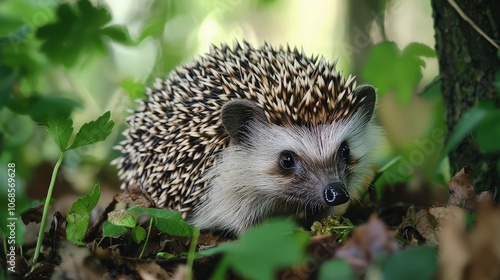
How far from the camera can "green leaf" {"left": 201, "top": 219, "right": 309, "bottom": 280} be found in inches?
68.9

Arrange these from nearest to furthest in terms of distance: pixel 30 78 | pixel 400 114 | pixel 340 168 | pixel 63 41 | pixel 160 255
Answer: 1. pixel 160 255
2. pixel 340 168
3. pixel 63 41
4. pixel 30 78
5. pixel 400 114

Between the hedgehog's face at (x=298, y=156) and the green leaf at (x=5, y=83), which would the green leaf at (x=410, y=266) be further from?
the green leaf at (x=5, y=83)

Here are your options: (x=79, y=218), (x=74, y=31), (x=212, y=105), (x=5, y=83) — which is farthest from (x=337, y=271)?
(x=74, y=31)

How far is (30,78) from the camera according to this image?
5129 mm

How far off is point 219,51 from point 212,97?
1.87 ft

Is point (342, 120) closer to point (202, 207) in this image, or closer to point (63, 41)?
point (202, 207)

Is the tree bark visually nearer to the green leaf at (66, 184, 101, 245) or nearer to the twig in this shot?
the twig

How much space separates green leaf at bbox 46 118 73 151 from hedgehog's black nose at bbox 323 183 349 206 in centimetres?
144

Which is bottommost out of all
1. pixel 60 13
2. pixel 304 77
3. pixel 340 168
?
pixel 340 168

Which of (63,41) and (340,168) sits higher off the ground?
(63,41)

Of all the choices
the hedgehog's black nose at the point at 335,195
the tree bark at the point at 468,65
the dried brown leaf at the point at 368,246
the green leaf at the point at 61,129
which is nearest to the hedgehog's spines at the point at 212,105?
the hedgehog's black nose at the point at 335,195

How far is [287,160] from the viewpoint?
366 centimetres

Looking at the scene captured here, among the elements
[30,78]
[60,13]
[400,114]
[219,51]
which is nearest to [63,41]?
[60,13]

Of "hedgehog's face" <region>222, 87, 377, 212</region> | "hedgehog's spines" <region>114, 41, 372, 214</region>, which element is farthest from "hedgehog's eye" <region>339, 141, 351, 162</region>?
"hedgehog's spines" <region>114, 41, 372, 214</region>
